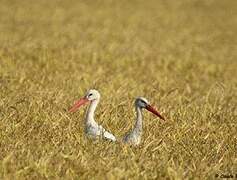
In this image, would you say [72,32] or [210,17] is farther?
[210,17]

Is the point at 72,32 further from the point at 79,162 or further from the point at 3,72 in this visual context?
the point at 79,162

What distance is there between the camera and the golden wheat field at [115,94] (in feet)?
20.2

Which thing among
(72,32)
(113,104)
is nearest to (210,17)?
(72,32)

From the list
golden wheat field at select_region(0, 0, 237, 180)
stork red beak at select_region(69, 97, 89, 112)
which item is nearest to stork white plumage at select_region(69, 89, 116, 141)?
stork red beak at select_region(69, 97, 89, 112)

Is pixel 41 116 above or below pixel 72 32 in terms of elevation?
above

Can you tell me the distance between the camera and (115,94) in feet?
35.6

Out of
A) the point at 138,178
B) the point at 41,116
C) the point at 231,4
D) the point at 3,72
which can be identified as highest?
the point at 138,178

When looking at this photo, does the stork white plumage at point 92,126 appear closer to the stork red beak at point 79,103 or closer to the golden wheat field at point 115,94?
the stork red beak at point 79,103

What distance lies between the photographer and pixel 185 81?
14484 mm

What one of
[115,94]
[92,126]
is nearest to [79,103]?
[92,126]

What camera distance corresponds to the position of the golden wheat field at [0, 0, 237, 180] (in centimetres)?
616

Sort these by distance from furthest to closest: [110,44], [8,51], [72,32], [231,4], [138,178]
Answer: [231,4] < [72,32] < [110,44] < [8,51] < [138,178]

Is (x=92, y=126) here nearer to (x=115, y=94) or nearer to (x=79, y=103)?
(x=79, y=103)

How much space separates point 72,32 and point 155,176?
15484 millimetres
